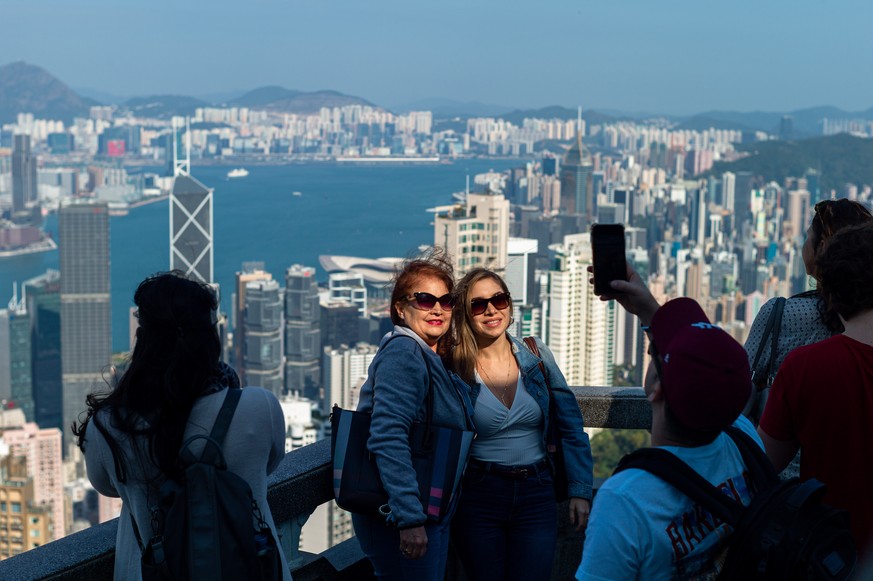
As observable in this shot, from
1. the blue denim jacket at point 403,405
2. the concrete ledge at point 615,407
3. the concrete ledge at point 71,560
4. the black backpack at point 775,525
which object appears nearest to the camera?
the black backpack at point 775,525

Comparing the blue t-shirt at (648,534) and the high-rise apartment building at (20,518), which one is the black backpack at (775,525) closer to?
the blue t-shirt at (648,534)

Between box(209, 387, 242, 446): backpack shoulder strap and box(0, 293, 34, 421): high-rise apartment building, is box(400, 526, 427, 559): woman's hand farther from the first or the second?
box(0, 293, 34, 421): high-rise apartment building

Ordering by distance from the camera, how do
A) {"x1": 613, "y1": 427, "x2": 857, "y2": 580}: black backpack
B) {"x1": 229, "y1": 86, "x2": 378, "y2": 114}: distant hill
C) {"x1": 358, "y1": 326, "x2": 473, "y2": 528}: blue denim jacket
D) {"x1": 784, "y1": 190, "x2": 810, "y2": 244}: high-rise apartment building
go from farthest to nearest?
{"x1": 229, "y1": 86, "x2": 378, "y2": 114}: distant hill → {"x1": 784, "y1": 190, "x2": 810, "y2": 244}: high-rise apartment building → {"x1": 358, "y1": 326, "x2": 473, "y2": 528}: blue denim jacket → {"x1": 613, "y1": 427, "x2": 857, "y2": 580}: black backpack

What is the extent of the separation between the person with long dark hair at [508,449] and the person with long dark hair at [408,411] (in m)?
0.06

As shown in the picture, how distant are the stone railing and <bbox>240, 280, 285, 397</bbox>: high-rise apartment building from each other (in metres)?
55.2

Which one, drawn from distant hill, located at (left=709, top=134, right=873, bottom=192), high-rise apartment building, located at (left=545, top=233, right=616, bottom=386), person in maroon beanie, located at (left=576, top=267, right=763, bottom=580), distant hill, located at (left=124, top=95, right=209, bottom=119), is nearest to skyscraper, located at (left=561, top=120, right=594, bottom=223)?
distant hill, located at (left=709, top=134, right=873, bottom=192)

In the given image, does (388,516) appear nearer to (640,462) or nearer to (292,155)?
(640,462)

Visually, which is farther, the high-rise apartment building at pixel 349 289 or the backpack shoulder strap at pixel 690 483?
the high-rise apartment building at pixel 349 289

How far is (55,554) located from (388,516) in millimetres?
541

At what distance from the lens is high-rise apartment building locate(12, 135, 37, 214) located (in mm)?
98125

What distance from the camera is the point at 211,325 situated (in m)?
1.49

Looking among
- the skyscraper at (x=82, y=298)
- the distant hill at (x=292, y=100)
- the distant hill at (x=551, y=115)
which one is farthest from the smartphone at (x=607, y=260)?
the distant hill at (x=292, y=100)

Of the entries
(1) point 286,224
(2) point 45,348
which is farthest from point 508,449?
(1) point 286,224

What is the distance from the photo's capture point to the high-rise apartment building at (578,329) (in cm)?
4262
